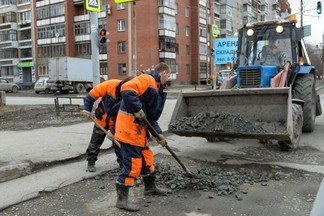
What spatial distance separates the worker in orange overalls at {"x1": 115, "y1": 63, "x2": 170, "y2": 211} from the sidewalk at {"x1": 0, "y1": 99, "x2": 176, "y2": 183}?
217 cm

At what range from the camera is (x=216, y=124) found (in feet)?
22.5

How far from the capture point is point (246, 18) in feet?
259

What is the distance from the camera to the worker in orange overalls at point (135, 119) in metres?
4.46

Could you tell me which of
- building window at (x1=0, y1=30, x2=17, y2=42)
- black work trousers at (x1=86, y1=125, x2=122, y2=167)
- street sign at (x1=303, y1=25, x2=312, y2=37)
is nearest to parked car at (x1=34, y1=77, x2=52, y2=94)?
street sign at (x1=303, y1=25, x2=312, y2=37)

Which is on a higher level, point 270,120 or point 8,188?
point 270,120

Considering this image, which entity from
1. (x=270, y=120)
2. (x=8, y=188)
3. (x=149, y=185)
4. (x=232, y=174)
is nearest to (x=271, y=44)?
(x=270, y=120)

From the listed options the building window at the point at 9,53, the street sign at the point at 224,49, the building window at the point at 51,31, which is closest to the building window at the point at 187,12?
the building window at the point at 51,31

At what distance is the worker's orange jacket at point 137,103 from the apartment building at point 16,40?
5617 cm

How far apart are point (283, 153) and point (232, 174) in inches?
77.7

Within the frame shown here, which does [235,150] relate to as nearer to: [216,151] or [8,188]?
[216,151]

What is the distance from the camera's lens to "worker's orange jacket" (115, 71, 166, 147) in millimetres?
4441

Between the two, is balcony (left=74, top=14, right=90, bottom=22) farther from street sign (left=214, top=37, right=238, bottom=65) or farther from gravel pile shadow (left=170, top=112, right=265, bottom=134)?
gravel pile shadow (left=170, top=112, right=265, bottom=134)

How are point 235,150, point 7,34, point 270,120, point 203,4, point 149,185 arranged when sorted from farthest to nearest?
point 7,34
point 203,4
point 235,150
point 270,120
point 149,185

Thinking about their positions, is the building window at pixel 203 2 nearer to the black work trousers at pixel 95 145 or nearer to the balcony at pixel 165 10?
the balcony at pixel 165 10
